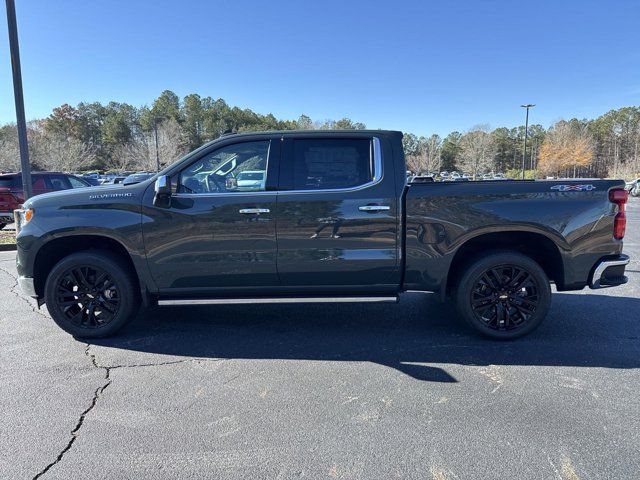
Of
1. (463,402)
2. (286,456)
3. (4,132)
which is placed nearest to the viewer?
(286,456)

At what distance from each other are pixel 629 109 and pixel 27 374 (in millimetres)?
109404

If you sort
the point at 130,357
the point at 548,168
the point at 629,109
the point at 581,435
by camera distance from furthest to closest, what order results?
the point at 629,109
the point at 548,168
the point at 130,357
the point at 581,435

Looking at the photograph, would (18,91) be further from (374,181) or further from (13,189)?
(374,181)

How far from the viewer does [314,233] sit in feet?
13.5

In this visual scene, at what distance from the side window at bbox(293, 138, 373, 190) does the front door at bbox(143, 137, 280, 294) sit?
25 centimetres

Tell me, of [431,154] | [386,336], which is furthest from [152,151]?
[386,336]

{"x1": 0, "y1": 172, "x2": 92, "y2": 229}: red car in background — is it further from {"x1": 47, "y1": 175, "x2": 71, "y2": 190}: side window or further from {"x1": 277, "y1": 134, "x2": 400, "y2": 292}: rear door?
{"x1": 277, "y1": 134, "x2": 400, "y2": 292}: rear door

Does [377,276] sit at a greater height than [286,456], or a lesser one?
greater

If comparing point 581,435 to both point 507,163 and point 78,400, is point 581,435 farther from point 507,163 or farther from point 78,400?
point 507,163

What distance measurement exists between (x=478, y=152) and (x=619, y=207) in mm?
80690

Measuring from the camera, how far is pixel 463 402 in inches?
123

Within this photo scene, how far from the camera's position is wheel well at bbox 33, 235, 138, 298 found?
431cm

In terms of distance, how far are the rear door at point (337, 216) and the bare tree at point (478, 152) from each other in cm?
7794

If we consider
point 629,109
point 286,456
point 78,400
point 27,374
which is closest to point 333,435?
point 286,456
